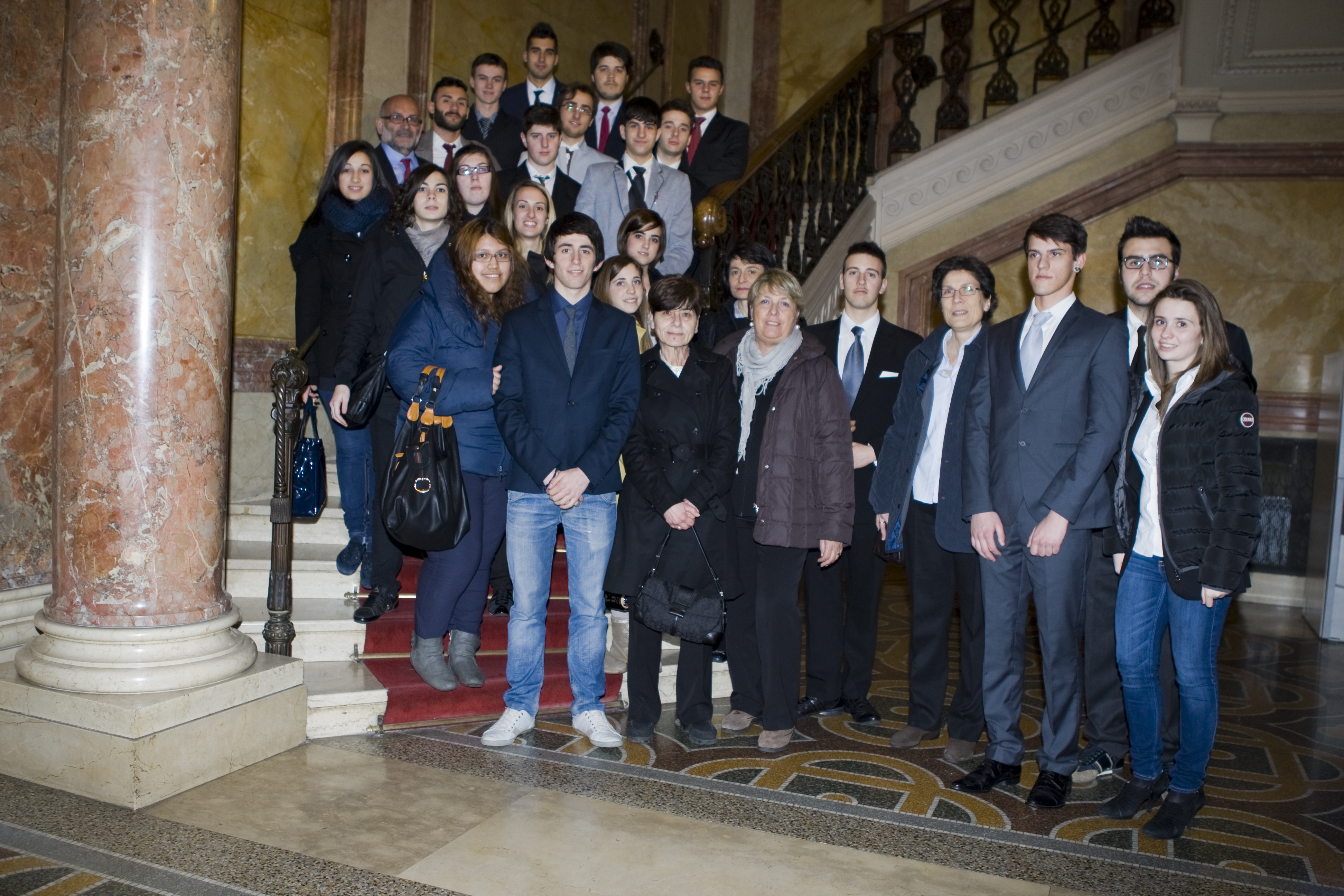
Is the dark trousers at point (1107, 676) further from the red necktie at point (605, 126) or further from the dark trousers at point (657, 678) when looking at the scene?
the red necktie at point (605, 126)

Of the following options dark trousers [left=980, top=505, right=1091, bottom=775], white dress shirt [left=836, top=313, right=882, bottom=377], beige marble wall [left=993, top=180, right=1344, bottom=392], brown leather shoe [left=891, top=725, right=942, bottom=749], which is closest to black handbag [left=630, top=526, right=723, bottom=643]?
brown leather shoe [left=891, top=725, right=942, bottom=749]

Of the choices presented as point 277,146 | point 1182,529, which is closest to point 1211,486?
point 1182,529

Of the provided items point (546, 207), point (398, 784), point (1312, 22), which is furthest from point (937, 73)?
point (398, 784)

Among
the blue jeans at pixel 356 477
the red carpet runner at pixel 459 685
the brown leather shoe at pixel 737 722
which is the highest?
the blue jeans at pixel 356 477

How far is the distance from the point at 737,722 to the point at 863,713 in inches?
20.1

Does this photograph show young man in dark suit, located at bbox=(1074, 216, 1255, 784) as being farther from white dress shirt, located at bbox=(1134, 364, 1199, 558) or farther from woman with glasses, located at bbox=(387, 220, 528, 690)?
woman with glasses, located at bbox=(387, 220, 528, 690)

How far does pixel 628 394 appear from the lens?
11.8ft

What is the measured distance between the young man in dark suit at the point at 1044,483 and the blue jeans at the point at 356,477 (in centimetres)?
233

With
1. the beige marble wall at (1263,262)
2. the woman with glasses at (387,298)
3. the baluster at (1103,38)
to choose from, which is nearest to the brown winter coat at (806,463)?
the woman with glasses at (387,298)

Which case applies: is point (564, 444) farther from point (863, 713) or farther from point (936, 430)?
point (863, 713)

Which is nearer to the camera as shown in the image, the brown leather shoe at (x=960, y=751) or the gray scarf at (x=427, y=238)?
the brown leather shoe at (x=960, y=751)

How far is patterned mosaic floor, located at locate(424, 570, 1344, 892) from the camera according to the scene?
9.52 ft

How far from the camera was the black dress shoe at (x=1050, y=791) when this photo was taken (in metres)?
3.17

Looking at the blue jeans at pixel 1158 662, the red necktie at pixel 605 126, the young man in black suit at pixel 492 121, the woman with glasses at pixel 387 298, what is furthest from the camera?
the red necktie at pixel 605 126
